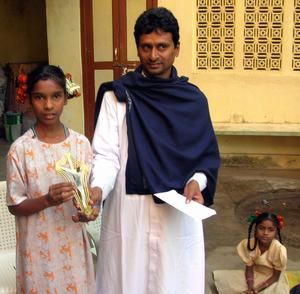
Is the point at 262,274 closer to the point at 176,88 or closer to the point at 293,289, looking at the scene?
the point at 293,289

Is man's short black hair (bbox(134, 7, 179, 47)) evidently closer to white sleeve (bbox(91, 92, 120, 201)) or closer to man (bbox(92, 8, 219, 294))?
man (bbox(92, 8, 219, 294))

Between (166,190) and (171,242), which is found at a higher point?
(166,190)

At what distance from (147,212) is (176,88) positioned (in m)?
0.53

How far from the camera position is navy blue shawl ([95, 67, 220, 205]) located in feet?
6.81

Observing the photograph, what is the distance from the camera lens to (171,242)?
216 cm

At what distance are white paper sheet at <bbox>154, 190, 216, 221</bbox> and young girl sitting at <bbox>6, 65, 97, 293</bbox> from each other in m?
0.36

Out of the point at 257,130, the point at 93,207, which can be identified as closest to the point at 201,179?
the point at 93,207

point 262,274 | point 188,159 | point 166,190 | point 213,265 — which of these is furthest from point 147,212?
point 213,265

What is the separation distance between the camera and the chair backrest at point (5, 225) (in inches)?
117

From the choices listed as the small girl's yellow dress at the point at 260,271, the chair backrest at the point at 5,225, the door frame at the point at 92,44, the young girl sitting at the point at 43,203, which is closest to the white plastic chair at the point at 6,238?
the chair backrest at the point at 5,225

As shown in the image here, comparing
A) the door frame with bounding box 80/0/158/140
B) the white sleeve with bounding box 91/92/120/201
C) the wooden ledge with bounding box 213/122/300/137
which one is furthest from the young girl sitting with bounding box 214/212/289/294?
the door frame with bounding box 80/0/158/140

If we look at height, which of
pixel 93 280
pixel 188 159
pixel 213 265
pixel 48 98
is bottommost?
pixel 213 265

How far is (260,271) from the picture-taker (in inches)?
135

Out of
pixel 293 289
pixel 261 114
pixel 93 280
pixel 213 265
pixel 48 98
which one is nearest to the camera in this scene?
pixel 48 98
